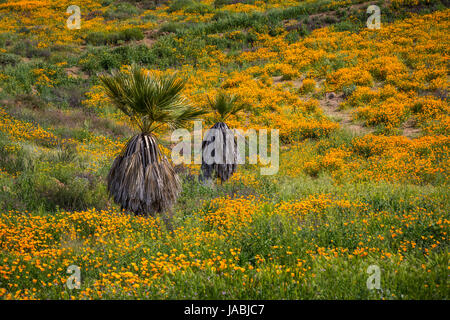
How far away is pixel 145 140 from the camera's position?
7.15 meters

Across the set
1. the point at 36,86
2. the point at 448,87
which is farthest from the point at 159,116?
the point at 36,86

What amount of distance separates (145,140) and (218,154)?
2.63m

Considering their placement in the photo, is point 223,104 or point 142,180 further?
point 223,104

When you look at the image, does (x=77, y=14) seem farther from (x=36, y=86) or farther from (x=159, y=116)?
(x=159, y=116)

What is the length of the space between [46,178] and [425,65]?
18.2 meters

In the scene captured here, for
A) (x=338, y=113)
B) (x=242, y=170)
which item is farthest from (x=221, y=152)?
(x=338, y=113)

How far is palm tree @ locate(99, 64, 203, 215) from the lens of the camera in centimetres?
672

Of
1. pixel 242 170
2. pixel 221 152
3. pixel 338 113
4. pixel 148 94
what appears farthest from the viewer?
pixel 338 113

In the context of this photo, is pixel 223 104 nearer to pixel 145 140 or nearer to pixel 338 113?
pixel 145 140

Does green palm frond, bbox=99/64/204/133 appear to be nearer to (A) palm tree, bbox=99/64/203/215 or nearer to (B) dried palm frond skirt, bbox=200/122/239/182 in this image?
(A) palm tree, bbox=99/64/203/215

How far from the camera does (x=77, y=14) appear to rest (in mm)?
38844

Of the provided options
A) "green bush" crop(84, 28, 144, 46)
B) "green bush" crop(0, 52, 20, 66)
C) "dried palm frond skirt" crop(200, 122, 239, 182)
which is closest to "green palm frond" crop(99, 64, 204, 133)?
"dried palm frond skirt" crop(200, 122, 239, 182)

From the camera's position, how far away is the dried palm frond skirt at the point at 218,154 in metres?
9.29

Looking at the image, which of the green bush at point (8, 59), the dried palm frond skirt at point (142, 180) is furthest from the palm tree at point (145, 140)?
the green bush at point (8, 59)
